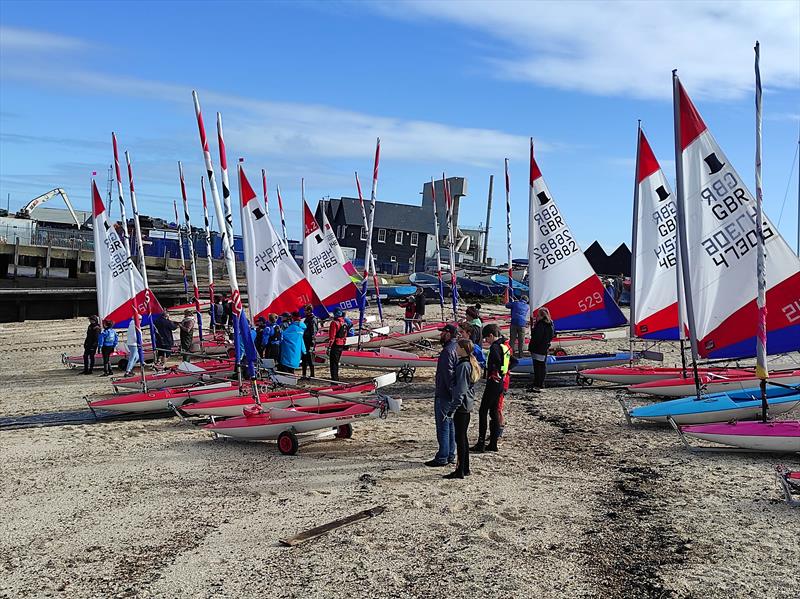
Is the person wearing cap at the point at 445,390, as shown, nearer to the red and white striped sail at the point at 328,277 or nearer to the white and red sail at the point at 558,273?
the white and red sail at the point at 558,273

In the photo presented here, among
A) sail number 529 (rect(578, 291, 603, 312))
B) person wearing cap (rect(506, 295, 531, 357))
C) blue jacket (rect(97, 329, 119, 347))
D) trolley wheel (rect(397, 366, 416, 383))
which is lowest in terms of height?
trolley wheel (rect(397, 366, 416, 383))

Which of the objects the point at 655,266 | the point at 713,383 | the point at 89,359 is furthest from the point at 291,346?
the point at 713,383

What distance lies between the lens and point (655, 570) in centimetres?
624

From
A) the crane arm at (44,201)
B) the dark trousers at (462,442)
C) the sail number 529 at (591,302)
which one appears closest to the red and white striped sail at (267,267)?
the sail number 529 at (591,302)

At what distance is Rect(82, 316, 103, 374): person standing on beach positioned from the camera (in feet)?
59.2

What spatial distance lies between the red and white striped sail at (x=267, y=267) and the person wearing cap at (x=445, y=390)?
679cm

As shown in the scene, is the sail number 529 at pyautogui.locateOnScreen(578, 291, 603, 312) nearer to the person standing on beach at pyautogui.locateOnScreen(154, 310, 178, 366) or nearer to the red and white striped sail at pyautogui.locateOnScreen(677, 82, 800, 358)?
the red and white striped sail at pyautogui.locateOnScreen(677, 82, 800, 358)

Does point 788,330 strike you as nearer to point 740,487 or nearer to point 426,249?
point 740,487

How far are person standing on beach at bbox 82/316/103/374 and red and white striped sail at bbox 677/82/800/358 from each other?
12.6m

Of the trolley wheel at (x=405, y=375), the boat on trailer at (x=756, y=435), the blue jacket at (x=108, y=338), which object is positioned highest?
the blue jacket at (x=108, y=338)

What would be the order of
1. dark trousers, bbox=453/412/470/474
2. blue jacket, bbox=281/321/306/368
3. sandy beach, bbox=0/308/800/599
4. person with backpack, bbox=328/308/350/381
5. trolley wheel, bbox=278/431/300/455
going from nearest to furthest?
1. sandy beach, bbox=0/308/800/599
2. dark trousers, bbox=453/412/470/474
3. trolley wheel, bbox=278/431/300/455
4. blue jacket, bbox=281/321/306/368
5. person with backpack, bbox=328/308/350/381

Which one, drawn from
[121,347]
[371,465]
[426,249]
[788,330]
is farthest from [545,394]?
[426,249]

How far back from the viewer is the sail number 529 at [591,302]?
15.9m

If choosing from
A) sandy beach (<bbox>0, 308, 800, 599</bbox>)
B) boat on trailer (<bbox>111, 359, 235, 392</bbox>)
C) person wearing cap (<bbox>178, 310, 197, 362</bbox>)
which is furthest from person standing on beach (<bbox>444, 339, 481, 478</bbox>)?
person wearing cap (<bbox>178, 310, 197, 362</bbox>)
